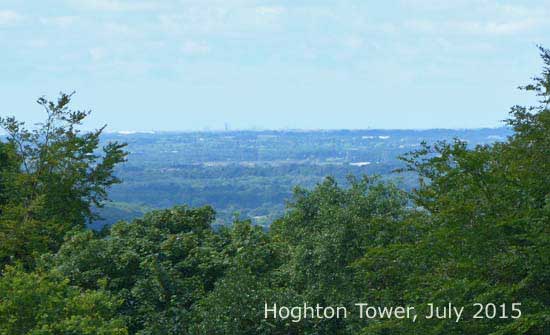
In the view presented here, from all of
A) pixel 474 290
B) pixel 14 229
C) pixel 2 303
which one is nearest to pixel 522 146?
pixel 474 290

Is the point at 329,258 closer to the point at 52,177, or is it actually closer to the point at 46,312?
the point at 46,312

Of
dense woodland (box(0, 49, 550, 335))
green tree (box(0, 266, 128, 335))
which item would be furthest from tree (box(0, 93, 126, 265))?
green tree (box(0, 266, 128, 335))

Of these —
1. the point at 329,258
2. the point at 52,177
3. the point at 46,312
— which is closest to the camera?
the point at 46,312

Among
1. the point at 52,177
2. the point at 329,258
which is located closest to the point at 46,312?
the point at 329,258

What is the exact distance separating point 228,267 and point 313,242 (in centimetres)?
282

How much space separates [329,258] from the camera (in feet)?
76.4

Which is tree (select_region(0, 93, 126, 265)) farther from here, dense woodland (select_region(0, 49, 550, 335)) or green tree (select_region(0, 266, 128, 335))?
green tree (select_region(0, 266, 128, 335))

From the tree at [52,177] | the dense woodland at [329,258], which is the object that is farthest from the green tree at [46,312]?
the tree at [52,177]

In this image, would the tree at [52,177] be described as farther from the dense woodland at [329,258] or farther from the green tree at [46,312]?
the green tree at [46,312]

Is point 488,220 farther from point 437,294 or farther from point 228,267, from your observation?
point 228,267

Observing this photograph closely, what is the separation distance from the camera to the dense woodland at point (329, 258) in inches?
690

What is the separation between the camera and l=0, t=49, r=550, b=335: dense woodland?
17.5m

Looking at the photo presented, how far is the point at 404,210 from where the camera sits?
937 inches

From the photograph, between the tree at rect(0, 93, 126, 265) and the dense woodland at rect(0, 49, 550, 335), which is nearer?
the dense woodland at rect(0, 49, 550, 335)
